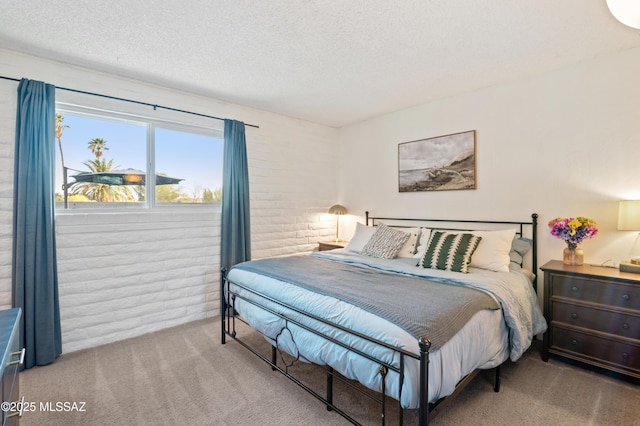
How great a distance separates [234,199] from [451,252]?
2321 millimetres

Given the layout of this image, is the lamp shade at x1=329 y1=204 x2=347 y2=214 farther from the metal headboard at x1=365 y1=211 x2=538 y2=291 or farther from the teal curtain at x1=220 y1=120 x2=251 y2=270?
the teal curtain at x1=220 y1=120 x2=251 y2=270

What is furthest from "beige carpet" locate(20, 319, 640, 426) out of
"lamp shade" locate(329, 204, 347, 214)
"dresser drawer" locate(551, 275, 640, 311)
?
"lamp shade" locate(329, 204, 347, 214)

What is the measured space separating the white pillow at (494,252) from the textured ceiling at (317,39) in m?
1.49

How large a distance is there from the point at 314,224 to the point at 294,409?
111 inches

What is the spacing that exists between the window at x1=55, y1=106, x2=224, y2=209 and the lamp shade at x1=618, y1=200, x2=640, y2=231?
370 cm

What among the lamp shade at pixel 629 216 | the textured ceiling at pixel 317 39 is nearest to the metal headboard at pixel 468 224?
the lamp shade at pixel 629 216

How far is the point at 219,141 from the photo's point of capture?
3713 mm

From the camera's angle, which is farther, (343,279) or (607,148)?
(607,148)

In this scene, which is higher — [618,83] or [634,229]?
[618,83]

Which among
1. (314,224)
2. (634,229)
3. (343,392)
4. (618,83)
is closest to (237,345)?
(343,392)

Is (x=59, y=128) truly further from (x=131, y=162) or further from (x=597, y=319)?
(x=597, y=319)

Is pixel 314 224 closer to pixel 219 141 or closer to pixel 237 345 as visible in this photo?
pixel 219 141

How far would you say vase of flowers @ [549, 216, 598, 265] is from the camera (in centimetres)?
251

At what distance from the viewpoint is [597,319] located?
229 cm
